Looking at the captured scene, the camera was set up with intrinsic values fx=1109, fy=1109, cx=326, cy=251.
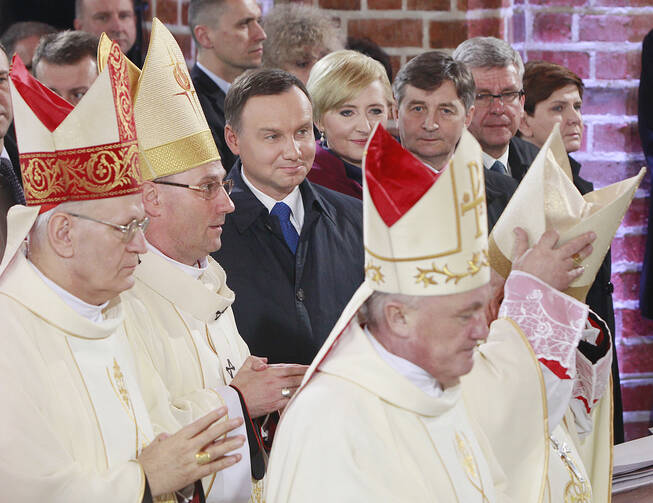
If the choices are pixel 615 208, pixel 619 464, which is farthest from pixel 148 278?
pixel 619 464

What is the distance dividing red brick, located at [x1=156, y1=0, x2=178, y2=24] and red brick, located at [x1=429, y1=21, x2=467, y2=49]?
1.20 metres

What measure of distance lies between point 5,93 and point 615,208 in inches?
81.9

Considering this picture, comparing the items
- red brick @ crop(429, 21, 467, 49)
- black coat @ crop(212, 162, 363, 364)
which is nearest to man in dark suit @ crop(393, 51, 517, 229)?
black coat @ crop(212, 162, 363, 364)

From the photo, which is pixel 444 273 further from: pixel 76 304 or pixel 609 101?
pixel 609 101

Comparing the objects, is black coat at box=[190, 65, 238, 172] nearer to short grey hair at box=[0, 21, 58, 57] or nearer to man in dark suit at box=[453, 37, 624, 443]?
short grey hair at box=[0, 21, 58, 57]

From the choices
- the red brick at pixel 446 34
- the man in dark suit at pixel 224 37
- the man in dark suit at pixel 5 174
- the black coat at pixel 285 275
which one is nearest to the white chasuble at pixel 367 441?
the black coat at pixel 285 275

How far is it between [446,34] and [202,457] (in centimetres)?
326

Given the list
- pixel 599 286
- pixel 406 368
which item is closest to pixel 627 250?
pixel 599 286

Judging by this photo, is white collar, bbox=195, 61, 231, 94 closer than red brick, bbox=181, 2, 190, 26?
Yes

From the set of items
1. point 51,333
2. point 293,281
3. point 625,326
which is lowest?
point 625,326

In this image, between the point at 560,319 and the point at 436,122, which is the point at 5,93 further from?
the point at 560,319

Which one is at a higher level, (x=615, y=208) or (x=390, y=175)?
(x=390, y=175)

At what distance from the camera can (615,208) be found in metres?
2.81

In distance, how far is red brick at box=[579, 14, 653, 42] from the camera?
495 centimetres
